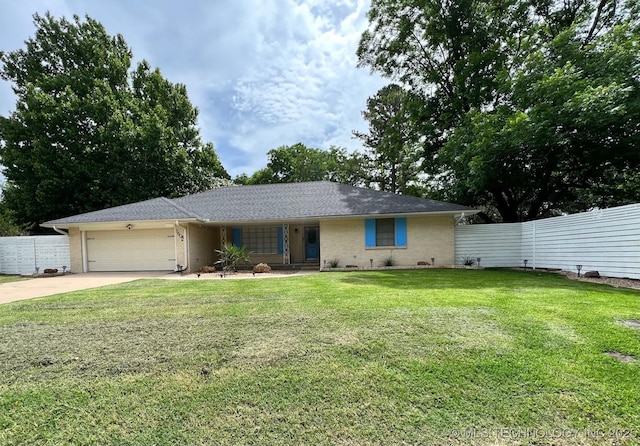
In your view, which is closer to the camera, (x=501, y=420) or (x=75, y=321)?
(x=501, y=420)

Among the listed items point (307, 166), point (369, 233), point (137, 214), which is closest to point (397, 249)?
point (369, 233)

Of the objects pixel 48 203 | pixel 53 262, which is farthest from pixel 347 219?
pixel 48 203

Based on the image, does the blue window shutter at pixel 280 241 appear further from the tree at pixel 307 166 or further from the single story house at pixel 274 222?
the tree at pixel 307 166

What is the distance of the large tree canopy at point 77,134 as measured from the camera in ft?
63.9

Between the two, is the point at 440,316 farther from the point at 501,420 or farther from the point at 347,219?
the point at 347,219

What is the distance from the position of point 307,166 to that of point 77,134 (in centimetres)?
1896

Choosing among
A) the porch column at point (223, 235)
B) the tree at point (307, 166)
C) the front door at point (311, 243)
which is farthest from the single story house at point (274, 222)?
the tree at point (307, 166)

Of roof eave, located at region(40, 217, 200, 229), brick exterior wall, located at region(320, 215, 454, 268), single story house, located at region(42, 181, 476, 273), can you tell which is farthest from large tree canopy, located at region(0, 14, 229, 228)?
brick exterior wall, located at region(320, 215, 454, 268)

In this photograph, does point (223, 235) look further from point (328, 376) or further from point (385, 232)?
point (328, 376)

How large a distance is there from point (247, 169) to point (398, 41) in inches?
1019

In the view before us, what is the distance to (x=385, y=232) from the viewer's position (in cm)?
1295

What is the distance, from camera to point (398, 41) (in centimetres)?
1697

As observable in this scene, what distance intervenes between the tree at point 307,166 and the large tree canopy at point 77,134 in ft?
40.5

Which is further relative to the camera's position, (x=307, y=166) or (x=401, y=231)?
(x=307, y=166)
